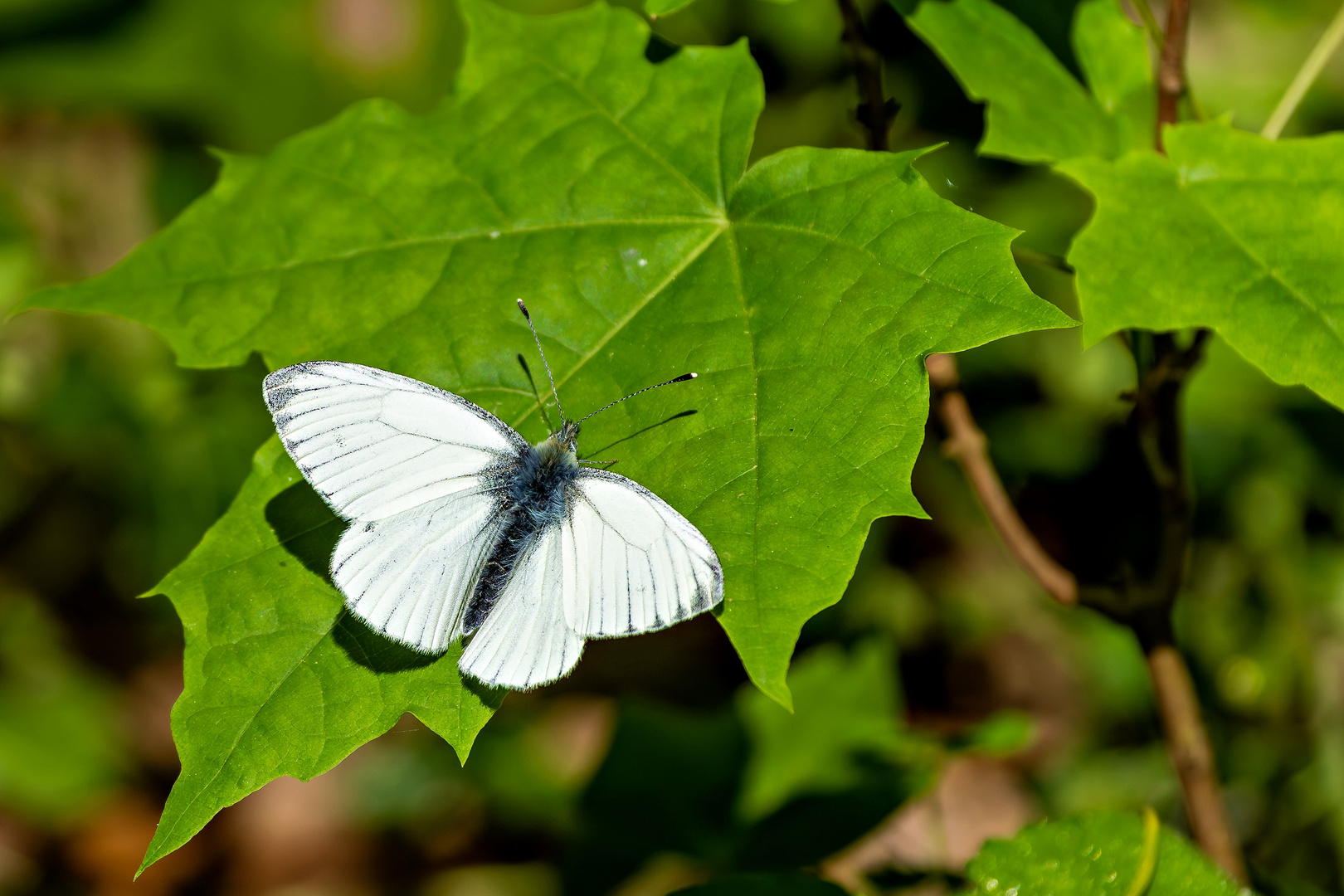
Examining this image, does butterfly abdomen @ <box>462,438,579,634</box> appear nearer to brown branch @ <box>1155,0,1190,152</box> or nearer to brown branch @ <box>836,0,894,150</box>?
brown branch @ <box>836,0,894,150</box>

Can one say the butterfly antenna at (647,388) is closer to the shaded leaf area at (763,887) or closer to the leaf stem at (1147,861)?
the shaded leaf area at (763,887)

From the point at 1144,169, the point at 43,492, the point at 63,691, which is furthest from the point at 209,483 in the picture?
the point at 1144,169

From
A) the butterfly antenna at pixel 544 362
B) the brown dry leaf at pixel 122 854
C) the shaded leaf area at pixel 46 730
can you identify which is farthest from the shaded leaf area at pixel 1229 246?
the brown dry leaf at pixel 122 854

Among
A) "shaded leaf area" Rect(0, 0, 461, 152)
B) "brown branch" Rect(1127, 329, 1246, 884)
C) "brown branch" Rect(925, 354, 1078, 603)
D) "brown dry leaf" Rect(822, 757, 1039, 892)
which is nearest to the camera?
"brown branch" Rect(1127, 329, 1246, 884)

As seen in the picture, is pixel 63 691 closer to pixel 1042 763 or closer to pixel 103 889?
pixel 103 889

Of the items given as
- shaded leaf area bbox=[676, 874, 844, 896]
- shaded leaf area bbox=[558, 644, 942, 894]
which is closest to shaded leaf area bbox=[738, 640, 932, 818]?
shaded leaf area bbox=[558, 644, 942, 894]

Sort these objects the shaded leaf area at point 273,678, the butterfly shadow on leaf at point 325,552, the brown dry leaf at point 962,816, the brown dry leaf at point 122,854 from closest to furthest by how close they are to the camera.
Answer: the shaded leaf area at point 273,678 < the butterfly shadow on leaf at point 325,552 < the brown dry leaf at point 962,816 < the brown dry leaf at point 122,854

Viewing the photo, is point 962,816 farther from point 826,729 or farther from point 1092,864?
point 1092,864
